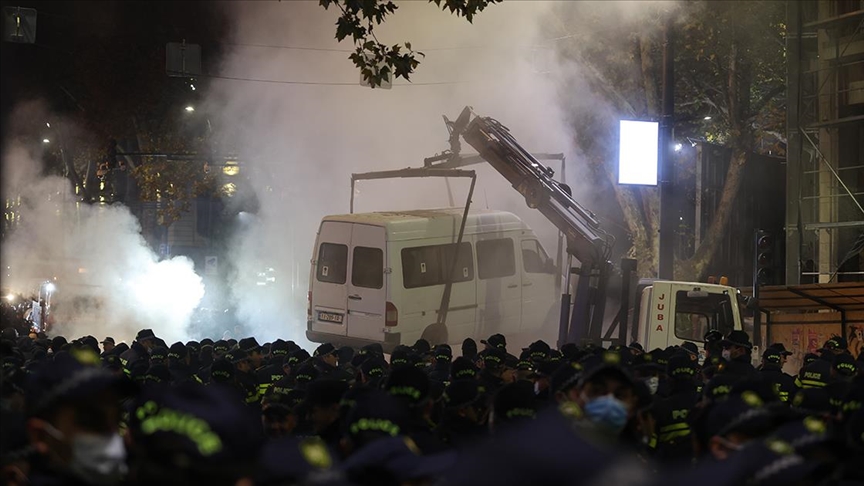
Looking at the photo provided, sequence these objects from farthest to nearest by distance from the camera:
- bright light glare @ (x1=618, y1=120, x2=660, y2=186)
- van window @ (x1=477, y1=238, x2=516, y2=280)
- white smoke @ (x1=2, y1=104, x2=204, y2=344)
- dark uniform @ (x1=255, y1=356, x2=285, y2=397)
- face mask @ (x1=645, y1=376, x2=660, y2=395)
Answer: white smoke @ (x1=2, y1=104, x2=204, y2=344), bright light glare @ (x1=618, y1=120, x2=660, y2=186), van window @ (x1=477, y1=238, x2=516, y2=280), dark uniform @ (x1=255, y1=356, x2=285, y2=397), face mask @ (x1=645, y1=376, x2=660, y2=395)

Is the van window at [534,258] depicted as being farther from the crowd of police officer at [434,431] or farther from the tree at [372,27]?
the crowd of police officer at [434,431]

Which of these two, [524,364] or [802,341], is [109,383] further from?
[802,341]

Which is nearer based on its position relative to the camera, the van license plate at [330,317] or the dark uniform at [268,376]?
the dark uniform at [268,376]

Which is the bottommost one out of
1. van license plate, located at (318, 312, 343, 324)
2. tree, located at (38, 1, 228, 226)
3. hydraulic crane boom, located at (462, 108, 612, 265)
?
van license plate, located at (318, 312, 343, 324)

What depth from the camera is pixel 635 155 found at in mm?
19797

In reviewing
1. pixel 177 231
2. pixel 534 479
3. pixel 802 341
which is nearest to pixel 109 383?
pixel 534 479

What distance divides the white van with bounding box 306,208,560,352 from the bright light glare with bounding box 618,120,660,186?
2011mm

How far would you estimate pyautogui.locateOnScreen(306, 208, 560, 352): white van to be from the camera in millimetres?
17234

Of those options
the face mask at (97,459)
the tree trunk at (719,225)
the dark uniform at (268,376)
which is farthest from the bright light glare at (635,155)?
the face mask at (97,459)

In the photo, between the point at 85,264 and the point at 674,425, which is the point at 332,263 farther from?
the point at 85,264

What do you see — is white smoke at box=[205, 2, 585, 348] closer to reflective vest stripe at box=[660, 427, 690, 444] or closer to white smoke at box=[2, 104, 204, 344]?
white smoke at box=[2, 104, 204, 344]

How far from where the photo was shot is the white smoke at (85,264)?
31312mm

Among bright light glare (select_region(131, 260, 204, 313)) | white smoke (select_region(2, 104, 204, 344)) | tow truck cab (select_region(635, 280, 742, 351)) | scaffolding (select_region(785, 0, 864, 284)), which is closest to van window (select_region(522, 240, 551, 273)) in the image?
tow truck cab (select_region(635, 280, 742, 351))

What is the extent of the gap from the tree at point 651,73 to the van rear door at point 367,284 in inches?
382
